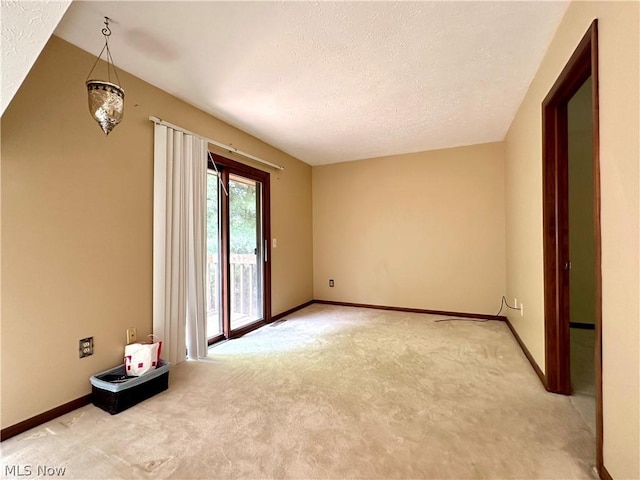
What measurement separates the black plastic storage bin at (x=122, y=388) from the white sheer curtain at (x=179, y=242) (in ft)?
1.27

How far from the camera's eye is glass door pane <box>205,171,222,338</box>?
3260 millimetres

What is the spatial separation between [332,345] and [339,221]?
92.9 inches

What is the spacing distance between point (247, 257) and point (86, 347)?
2.04m

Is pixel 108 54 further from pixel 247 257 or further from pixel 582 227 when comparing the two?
pixel 582 227

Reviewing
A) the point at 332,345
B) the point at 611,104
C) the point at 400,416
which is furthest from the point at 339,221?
the point at 611,104

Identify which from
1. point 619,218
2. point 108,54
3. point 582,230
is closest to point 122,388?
point 108,54

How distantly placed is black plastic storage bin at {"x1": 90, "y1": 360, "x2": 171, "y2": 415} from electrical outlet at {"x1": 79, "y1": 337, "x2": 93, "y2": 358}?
0.55 feet

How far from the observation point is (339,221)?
493cm

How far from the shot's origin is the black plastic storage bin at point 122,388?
1871 mm

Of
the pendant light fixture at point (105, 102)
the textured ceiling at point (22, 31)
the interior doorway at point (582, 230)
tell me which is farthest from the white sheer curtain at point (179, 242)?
the interior doorway at point (582, 230)

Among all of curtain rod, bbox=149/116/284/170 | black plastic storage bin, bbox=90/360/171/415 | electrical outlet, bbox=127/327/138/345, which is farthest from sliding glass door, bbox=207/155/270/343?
black plastic storage bin, bbox=90/360/171/415

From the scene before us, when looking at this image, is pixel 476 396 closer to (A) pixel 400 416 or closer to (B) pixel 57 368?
(A) pixel 400 416

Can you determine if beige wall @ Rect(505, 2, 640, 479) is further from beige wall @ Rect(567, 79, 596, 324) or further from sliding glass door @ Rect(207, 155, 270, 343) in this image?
sliding glass door @ Rect(207, 155, 270, 343)

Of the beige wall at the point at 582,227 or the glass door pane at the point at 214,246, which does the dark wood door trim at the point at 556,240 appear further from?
the glass door pane at the point at 214,246
